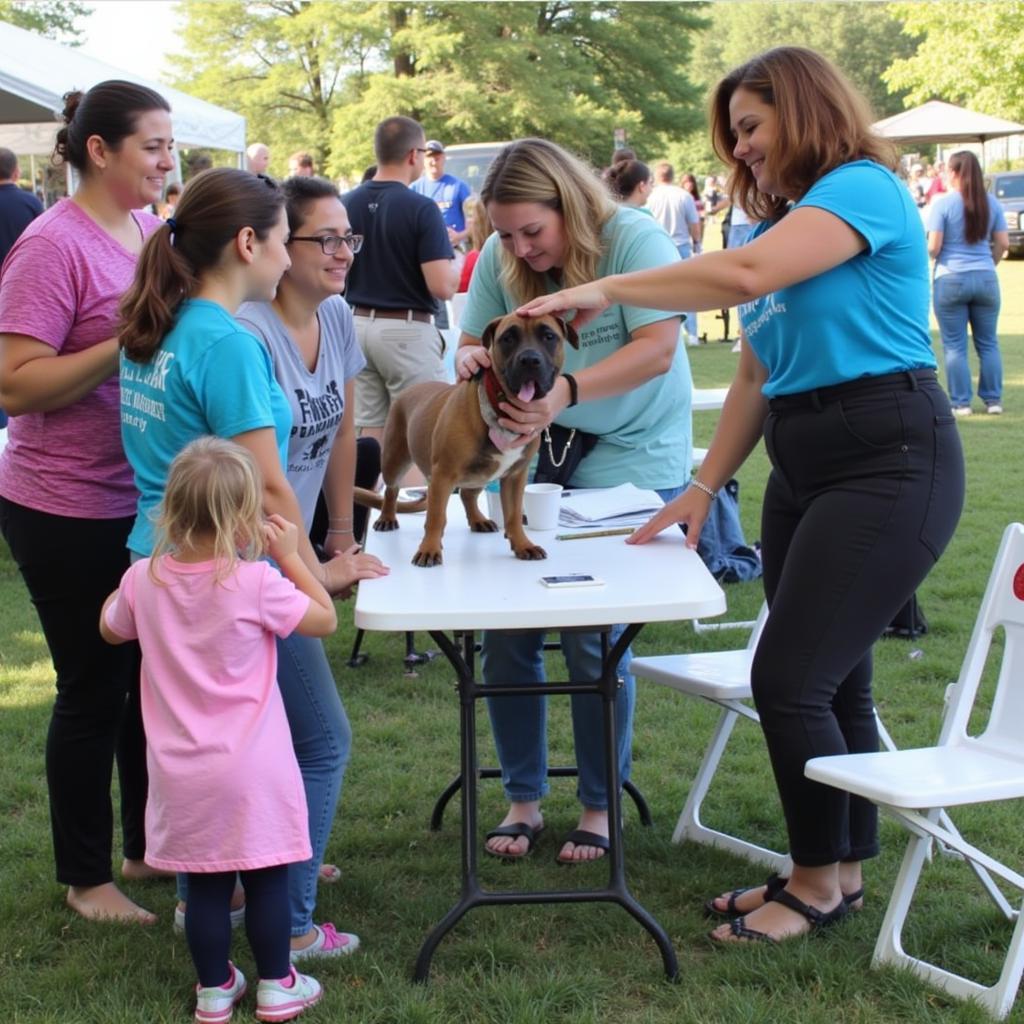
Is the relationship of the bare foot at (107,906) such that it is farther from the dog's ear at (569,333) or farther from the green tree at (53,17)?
the green tree at (53,17)

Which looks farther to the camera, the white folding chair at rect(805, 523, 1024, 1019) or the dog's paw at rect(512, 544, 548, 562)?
the dog's paw at rect(512, 544, 548, 562)

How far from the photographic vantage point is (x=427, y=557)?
3.13 meters

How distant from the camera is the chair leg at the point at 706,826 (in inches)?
148

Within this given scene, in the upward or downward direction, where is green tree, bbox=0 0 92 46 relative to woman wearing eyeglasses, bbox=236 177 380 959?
upward

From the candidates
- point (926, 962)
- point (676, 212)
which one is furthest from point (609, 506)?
point (676, 212)

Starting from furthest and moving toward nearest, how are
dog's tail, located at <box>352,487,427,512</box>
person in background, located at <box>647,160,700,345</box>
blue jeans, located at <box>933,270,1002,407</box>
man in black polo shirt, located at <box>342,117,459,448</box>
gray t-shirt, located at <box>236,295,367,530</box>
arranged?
person in background, located at <box>647,160,700,345</box> < blue jeans, located at <box>933,270,1002,407</box> < man in black polo shirt, located at <box>342,117,459,448</box> < dog's tail, located at <box>352,487,427,512</box> < gray t-shirt, located at <box>236,295,367,530</box>

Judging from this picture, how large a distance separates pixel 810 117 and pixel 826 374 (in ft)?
1.85

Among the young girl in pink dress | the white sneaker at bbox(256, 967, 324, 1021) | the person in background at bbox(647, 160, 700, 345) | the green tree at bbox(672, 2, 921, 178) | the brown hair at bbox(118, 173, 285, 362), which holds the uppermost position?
the green tree at bbox(672, 2, 921, 178)

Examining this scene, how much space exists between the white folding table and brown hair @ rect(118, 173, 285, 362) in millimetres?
751

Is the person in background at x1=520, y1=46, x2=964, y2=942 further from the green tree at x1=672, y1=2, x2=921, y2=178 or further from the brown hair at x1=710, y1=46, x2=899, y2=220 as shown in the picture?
the green tree at x1=672, y1=2, x2=921, y2=178

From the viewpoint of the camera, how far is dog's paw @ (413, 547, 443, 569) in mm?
3121

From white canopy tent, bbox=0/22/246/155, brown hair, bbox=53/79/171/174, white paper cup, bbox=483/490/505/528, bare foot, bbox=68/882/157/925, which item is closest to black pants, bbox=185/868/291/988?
bare foot, bbox=68/882/157/925

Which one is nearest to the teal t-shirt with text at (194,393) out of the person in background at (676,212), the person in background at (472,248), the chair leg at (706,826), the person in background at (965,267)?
the chair leg at (706,826)

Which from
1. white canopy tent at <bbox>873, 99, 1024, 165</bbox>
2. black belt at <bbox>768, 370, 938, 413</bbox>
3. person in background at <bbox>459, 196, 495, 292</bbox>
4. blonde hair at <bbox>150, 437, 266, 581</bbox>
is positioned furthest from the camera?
white canopy tent at <bbox>873, 99, 1024, 165</bbox>
